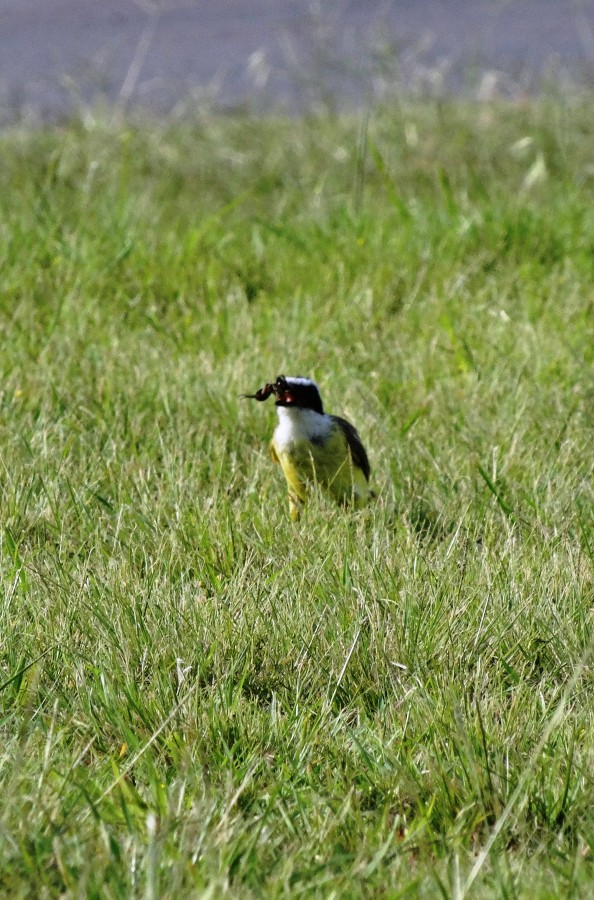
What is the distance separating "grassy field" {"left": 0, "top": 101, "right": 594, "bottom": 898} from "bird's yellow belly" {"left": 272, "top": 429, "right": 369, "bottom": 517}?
9cm

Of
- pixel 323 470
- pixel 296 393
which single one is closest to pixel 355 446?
pixel 323 470

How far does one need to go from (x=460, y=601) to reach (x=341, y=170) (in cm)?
483

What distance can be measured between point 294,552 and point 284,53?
7.31 metres

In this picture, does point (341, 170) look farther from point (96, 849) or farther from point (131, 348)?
point (96, 849)

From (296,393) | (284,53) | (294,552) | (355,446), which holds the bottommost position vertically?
(294,552)

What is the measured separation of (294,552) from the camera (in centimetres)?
356

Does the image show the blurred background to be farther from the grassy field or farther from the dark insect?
the dark insect

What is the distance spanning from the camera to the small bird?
3.94m

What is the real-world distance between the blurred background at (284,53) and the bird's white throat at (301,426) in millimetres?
3586

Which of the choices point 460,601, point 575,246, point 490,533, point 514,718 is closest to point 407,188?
point 575,246

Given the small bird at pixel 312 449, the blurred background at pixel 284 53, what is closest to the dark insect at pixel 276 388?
the small bird at pixel 312 449

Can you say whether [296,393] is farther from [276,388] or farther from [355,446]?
[355,446]

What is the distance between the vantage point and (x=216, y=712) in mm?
2760

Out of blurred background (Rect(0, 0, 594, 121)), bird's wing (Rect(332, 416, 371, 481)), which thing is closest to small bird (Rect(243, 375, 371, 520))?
bird's wing (Rect(332, 416, 371, 481))
